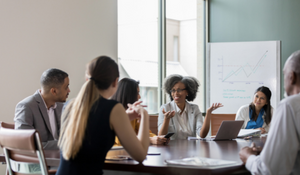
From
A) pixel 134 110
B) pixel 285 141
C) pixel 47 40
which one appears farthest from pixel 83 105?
pixel 47 40

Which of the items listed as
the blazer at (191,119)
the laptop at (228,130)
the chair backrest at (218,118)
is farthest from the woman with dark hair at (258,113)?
the laptop at (228,130)

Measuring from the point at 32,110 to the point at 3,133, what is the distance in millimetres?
690

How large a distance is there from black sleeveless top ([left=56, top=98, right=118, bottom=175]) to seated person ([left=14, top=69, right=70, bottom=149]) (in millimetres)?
836

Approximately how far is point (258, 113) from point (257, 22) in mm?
2699

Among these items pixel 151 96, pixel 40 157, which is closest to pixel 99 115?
pixel 40 157

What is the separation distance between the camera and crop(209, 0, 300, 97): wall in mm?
5871

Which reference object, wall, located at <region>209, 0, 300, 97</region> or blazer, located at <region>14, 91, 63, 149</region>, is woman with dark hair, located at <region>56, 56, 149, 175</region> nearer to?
blazer, located at <region>14, 91, 63, 149</region>

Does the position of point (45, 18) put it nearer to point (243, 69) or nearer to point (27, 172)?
point (27, 172)

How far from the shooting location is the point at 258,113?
4.07 m

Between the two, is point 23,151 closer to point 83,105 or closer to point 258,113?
point 83,105

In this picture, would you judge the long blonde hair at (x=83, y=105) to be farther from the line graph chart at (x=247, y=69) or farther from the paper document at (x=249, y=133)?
the line graph chart at (x=247, y=69)

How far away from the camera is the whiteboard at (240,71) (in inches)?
228

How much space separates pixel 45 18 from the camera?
3.56m

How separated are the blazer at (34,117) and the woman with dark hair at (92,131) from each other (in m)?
0.86
